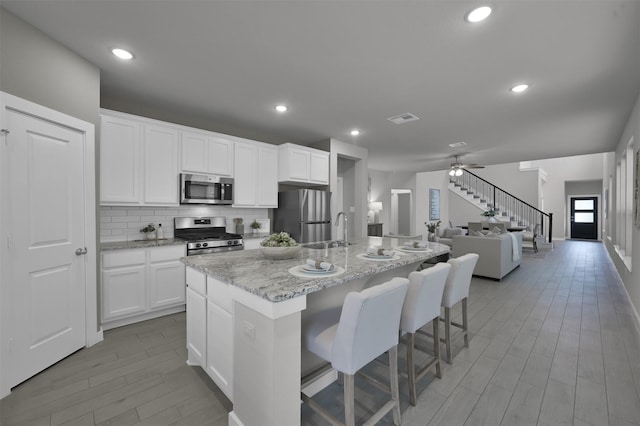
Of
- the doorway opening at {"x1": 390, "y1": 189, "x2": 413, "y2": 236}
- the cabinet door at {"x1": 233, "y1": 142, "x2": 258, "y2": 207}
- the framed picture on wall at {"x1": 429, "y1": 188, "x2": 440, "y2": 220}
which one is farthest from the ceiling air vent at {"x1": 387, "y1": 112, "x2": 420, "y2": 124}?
the framed picture on wall at {"x1": 429, "y1": 188, "x2": 440, "y2": 220}

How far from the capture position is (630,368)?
236cm

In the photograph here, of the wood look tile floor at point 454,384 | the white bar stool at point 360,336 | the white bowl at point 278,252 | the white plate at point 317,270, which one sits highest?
the white bowl at point 278,252

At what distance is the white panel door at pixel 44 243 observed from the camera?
2.12 metres

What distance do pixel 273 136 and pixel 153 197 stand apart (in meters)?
2.41

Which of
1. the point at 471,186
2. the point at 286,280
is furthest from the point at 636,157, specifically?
the point at 471,186

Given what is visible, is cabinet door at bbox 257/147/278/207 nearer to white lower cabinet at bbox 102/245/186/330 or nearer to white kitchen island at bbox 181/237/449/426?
white lower cabinet at bbox 102/245/186/330

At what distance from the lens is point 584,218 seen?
42.2 ft

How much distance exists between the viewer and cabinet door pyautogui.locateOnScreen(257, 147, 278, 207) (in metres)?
4.68

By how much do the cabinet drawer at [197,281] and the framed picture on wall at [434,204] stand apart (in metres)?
10.4

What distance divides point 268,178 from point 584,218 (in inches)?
589

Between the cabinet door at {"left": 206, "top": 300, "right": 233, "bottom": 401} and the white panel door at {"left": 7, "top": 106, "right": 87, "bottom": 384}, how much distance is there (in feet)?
4.66

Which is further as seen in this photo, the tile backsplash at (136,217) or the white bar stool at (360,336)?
the tile backsplash at (136,217)

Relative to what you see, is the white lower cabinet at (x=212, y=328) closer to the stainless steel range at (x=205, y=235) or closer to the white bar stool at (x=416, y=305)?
the white bar stool at (x=416, y=305)

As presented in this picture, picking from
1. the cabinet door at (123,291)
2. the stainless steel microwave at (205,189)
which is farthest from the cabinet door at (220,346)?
the stainless steel microwave at (205,189)
